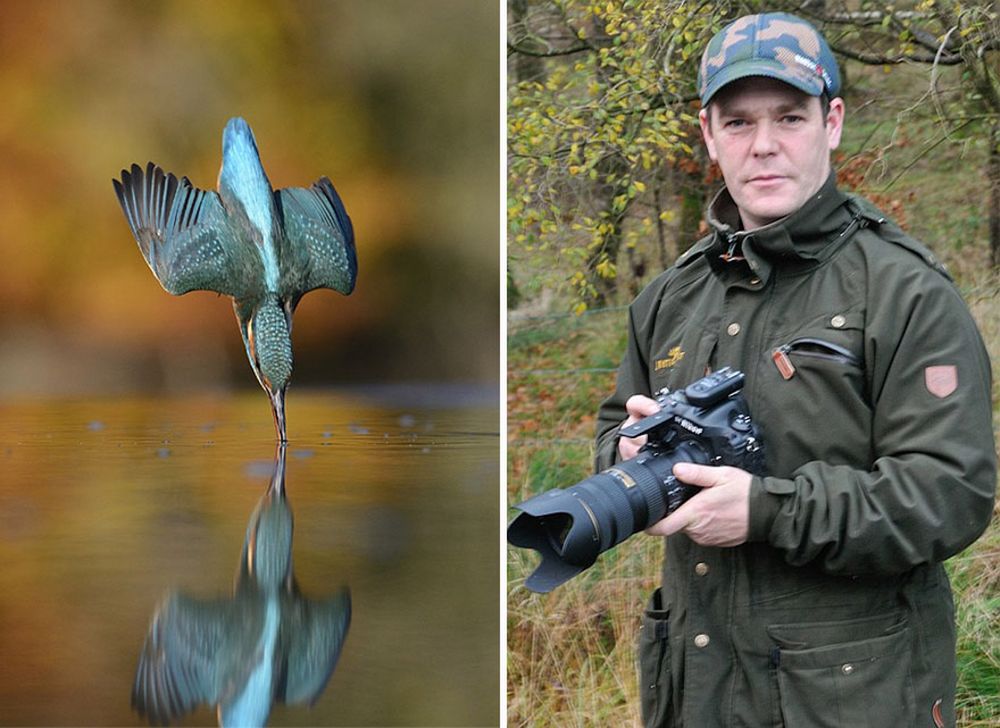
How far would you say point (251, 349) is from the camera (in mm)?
3035

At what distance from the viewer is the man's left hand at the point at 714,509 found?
4.80 feet

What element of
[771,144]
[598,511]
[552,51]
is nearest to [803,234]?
[771,144]

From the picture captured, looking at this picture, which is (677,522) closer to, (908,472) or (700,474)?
(700,474)

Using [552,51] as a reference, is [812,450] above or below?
below

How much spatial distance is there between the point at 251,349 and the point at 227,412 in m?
0.17

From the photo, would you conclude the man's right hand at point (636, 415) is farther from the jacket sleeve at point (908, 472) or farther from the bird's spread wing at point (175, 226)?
the bird's spread wing at point (175, 226)

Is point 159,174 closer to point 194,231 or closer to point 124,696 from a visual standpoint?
point 194,231

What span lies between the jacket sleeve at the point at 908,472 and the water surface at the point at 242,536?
5.48ft

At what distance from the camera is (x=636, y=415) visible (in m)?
1.61

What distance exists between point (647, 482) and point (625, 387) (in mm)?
358

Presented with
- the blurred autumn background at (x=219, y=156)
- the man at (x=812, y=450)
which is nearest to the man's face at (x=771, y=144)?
the man at (x=812, y=450)

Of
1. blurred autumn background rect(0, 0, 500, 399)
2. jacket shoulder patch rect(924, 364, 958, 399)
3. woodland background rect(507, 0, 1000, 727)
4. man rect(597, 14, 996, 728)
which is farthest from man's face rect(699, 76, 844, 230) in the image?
woodland background rect(507, 0, 1000, 727)

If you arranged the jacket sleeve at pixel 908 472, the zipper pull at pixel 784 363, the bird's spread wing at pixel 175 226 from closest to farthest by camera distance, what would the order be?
the jacket sleeve at pixel 908 472, the zipper pull at pixel 784 363, the bird's spread wing at pixel 175 226

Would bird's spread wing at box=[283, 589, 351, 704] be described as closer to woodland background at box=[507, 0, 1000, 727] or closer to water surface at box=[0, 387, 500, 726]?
water surface at box=[0, 387, 500, 726]
